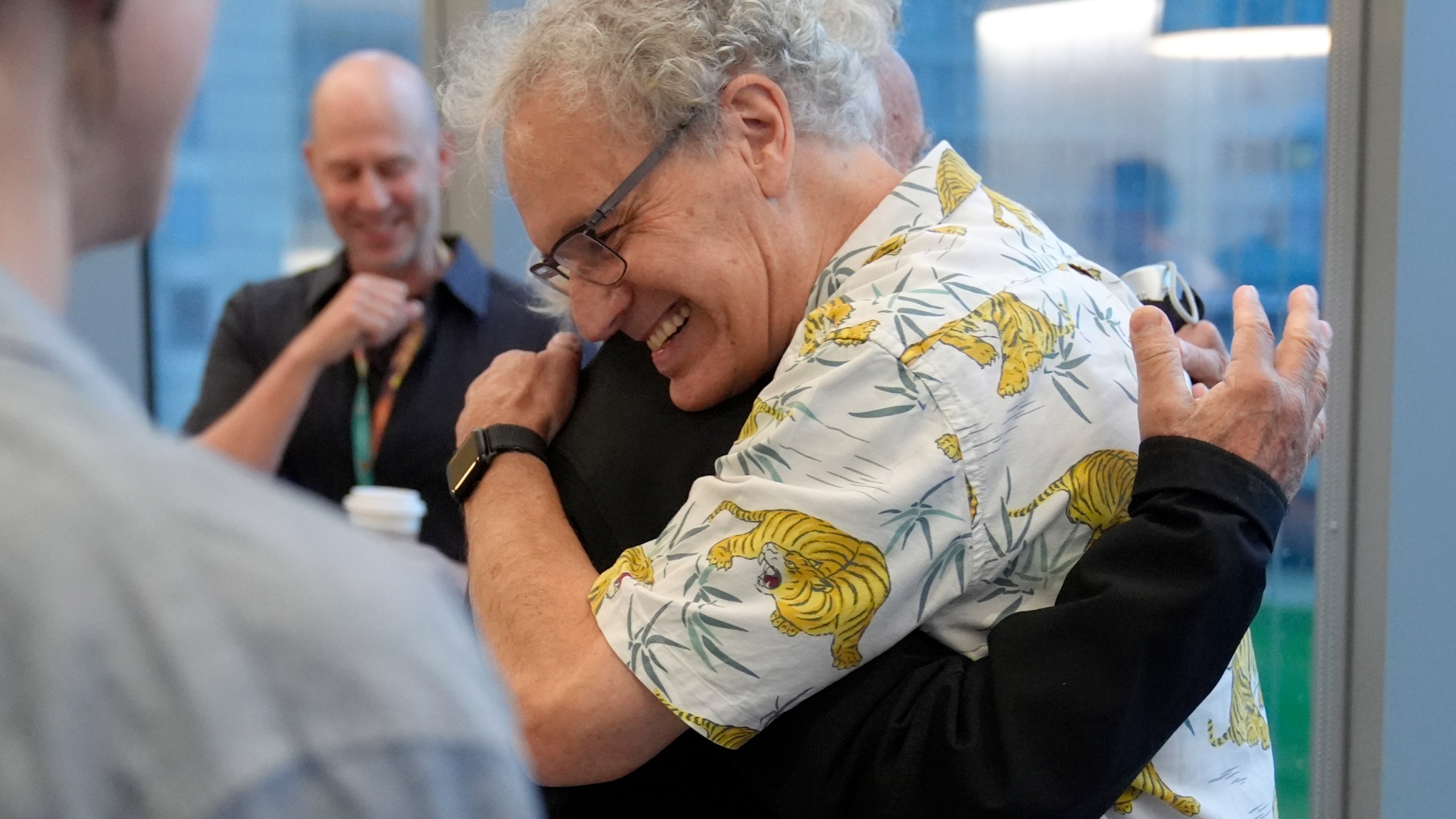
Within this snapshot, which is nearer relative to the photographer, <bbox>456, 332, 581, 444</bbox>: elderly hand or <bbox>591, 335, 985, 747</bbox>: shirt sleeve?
<bbox>591, 335, 985, 747</bbox>: shirt sleeve

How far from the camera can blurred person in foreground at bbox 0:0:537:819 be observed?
0.37m

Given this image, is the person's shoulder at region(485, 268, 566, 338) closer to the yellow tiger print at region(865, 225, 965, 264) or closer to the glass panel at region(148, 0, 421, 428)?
the glass panel at region(148, 0, 421, 428)

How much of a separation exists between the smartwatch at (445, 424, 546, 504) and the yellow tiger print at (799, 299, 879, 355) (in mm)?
377

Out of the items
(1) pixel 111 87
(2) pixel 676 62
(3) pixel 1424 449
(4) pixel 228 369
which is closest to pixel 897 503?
(2) pixel 676 62

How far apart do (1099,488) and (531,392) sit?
0.65 meters

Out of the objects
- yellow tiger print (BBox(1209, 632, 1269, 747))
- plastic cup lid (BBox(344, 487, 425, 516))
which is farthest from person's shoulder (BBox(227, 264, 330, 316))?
yellow tiger print (BBox(1209, 632, 1269, 747))

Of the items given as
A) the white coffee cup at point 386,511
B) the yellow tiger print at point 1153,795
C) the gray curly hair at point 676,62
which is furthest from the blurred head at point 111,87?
the white coffee cup at point 386,511

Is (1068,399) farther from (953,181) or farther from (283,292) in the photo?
(283,292)

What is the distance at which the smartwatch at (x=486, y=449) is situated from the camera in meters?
1.38

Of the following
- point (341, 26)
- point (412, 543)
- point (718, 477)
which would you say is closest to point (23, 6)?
point (718, 477)

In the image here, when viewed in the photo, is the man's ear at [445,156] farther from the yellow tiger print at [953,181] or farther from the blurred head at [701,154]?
the yellow tiger print at [953,181]

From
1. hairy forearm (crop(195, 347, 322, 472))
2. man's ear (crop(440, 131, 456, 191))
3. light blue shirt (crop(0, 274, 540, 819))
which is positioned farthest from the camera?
man's ear (crop(440, 131, 456, 191))

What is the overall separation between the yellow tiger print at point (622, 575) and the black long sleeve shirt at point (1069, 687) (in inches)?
6.6

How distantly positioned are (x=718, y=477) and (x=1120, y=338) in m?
0.40
